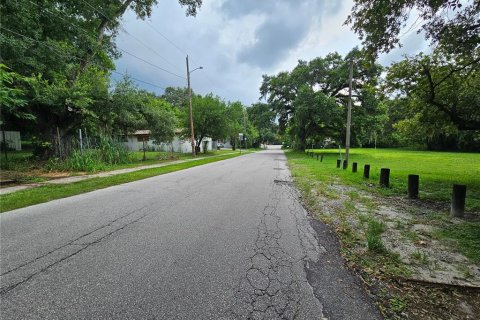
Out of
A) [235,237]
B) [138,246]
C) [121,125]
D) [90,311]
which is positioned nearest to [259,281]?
[235,237]

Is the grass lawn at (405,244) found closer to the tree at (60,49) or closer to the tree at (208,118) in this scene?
the tree at (60,49)

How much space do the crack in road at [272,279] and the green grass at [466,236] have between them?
209 centimetres

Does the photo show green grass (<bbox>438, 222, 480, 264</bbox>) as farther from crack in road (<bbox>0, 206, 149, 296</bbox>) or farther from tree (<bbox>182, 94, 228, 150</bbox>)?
tree (<bbox>182, 94, 228, 150</bbox>)

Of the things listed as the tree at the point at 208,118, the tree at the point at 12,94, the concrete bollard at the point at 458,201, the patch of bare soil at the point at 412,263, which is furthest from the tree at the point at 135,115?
the concrete bollard at the point at 458,201

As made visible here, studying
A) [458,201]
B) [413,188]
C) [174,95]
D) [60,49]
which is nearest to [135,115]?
[60,49]

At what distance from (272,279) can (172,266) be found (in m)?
1.21

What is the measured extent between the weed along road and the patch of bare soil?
29 centimetres

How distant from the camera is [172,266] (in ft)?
9.59

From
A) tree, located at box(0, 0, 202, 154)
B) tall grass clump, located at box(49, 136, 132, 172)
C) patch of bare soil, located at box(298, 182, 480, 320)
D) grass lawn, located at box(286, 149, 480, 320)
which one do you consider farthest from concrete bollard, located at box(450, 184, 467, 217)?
tree, located at box(0, 0, 202, 154)

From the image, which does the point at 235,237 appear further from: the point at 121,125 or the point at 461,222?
the point at 121,125

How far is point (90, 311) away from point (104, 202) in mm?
4449

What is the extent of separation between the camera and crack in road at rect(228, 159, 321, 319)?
7.23ft

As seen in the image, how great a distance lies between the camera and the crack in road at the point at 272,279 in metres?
→ 2.21

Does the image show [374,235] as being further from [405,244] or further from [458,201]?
[458,201]
